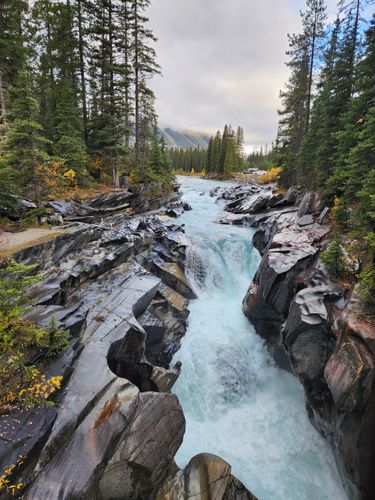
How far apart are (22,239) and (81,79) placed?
21448mm

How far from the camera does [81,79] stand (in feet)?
81.1

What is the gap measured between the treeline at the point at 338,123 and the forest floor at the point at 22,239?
11847 millimetres

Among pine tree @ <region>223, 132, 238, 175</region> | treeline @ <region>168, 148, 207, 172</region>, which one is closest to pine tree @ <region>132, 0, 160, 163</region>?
pine tree @ <region>223, 132, 238, 175</region>

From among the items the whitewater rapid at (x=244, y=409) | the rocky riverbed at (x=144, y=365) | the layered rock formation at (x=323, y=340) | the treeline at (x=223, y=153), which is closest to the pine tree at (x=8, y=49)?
the rocky riverbed at (x=144, y=365)

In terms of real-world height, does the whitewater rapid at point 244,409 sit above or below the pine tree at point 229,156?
below

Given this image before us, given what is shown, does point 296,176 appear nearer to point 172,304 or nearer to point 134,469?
point 172,304

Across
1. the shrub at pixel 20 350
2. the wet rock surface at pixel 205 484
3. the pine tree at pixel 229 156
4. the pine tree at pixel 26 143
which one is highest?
the pine tree at pixel 229 156

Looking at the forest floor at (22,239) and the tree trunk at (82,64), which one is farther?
the tree trunk at (82,64)

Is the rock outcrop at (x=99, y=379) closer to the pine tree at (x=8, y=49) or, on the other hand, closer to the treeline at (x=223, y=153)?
the pine tree at (x=8, y=49)

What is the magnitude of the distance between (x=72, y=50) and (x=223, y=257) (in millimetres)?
25060

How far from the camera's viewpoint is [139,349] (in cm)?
817

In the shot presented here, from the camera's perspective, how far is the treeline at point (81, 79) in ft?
64.3

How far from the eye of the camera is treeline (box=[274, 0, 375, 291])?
9.62 metres

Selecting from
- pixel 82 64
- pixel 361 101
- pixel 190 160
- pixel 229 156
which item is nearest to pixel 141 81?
pixel 82 64
